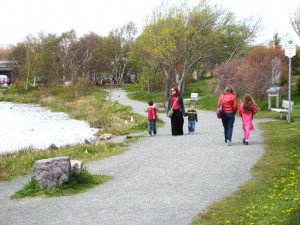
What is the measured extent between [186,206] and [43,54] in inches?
2859

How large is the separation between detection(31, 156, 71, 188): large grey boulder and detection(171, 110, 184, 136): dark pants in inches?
357

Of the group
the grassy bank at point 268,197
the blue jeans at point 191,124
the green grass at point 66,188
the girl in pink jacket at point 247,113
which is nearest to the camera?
the grassy bank at point 268,197

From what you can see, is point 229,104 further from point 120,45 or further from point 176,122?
point 120,45

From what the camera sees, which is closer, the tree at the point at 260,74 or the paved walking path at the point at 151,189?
the paved walking path at the point at 151,189

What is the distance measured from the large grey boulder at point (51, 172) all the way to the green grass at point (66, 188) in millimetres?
95

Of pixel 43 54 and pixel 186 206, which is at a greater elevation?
pixel 43 54

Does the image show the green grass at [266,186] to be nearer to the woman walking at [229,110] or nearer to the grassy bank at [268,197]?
the grassy bank at [268,197]

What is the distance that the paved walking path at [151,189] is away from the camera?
271 inches

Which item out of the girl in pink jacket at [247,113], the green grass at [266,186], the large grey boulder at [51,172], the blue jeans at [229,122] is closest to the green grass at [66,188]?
the large grey boulder at [51,172]

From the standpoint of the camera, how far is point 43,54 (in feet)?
251

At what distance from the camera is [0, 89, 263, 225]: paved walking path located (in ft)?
22.6

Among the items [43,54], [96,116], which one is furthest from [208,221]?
[43,54]

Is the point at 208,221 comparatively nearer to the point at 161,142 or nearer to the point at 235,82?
the point at 161,142

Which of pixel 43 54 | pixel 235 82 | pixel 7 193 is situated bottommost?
pixel 7 193
